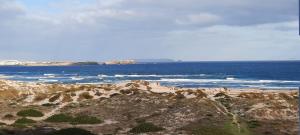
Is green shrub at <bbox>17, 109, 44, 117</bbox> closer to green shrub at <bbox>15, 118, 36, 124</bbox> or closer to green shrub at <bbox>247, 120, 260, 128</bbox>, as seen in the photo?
green shrub at <bbox>15, 118, 36, 124</bbox>

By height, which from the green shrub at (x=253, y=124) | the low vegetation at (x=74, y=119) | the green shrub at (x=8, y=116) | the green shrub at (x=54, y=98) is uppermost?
the green shrub at (x=54, y=98)

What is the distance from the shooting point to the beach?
134 feet

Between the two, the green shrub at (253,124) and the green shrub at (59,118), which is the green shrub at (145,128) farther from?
the green shrub at (59,118)

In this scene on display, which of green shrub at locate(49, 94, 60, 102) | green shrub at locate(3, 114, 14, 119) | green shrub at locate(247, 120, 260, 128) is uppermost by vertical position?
green shrub at locate(49, 94, 60, 102)

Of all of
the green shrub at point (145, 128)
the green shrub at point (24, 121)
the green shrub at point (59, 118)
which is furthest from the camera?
the green shrub at point (59, 118)

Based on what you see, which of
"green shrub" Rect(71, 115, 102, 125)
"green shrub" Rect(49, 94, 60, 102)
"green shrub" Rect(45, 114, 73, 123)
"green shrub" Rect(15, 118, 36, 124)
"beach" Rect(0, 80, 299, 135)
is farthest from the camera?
"green shrub" Rect(49, 94, 60, 102)

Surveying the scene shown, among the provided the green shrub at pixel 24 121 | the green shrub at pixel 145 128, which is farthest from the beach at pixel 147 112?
the green shrub at pixel 24 121

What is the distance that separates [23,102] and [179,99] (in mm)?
18301

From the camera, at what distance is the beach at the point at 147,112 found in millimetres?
40969

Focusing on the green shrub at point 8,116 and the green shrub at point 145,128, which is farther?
the green shrub at point 8,116

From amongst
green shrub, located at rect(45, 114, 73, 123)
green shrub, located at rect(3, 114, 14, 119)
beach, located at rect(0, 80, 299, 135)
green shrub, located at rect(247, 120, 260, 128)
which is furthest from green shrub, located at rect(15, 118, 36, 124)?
green shrub, located at rect(247, 120, 260, 128)

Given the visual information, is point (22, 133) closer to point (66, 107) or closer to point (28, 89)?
point (66, 107)

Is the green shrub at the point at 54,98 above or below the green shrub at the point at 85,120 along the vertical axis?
above

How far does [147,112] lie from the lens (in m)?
51.8
